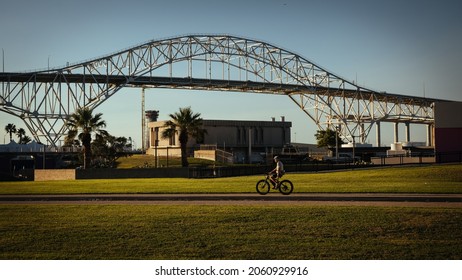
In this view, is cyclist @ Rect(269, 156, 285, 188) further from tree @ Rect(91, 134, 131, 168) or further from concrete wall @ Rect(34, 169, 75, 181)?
tree @ Rect(91, 134, 131, 168)

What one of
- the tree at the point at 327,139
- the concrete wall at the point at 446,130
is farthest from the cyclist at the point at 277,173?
the tree at the point at 327,139

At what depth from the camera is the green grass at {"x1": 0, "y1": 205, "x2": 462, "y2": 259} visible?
17.4 meters

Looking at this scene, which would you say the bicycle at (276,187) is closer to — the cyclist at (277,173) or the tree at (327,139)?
the cyclist at (277,173)

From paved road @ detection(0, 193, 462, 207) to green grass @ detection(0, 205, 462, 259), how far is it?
2390 mm

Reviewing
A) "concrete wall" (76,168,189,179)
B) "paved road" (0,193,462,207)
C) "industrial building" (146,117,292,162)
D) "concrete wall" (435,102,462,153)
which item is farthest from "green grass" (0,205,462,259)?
"industrial building" (146,117,292,162)

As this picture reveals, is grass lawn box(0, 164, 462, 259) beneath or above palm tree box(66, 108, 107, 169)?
beneath

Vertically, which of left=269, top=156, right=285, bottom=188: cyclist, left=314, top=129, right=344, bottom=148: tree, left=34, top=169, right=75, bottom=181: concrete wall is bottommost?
left=34, top=169, right=75, bottom=181: concrete wall

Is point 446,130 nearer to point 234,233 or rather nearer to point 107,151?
point 107,151

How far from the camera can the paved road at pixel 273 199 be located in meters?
25.3

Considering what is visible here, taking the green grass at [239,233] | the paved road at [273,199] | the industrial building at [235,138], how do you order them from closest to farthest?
1. the green grass at [239,233]
2. the paved road at [273,199]
3. the industrial building at [235,138]

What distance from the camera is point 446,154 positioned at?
58469mm

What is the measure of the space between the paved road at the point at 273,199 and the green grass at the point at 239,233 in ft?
7.84

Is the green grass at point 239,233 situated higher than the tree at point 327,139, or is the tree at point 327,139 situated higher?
the tree at point 327,139
